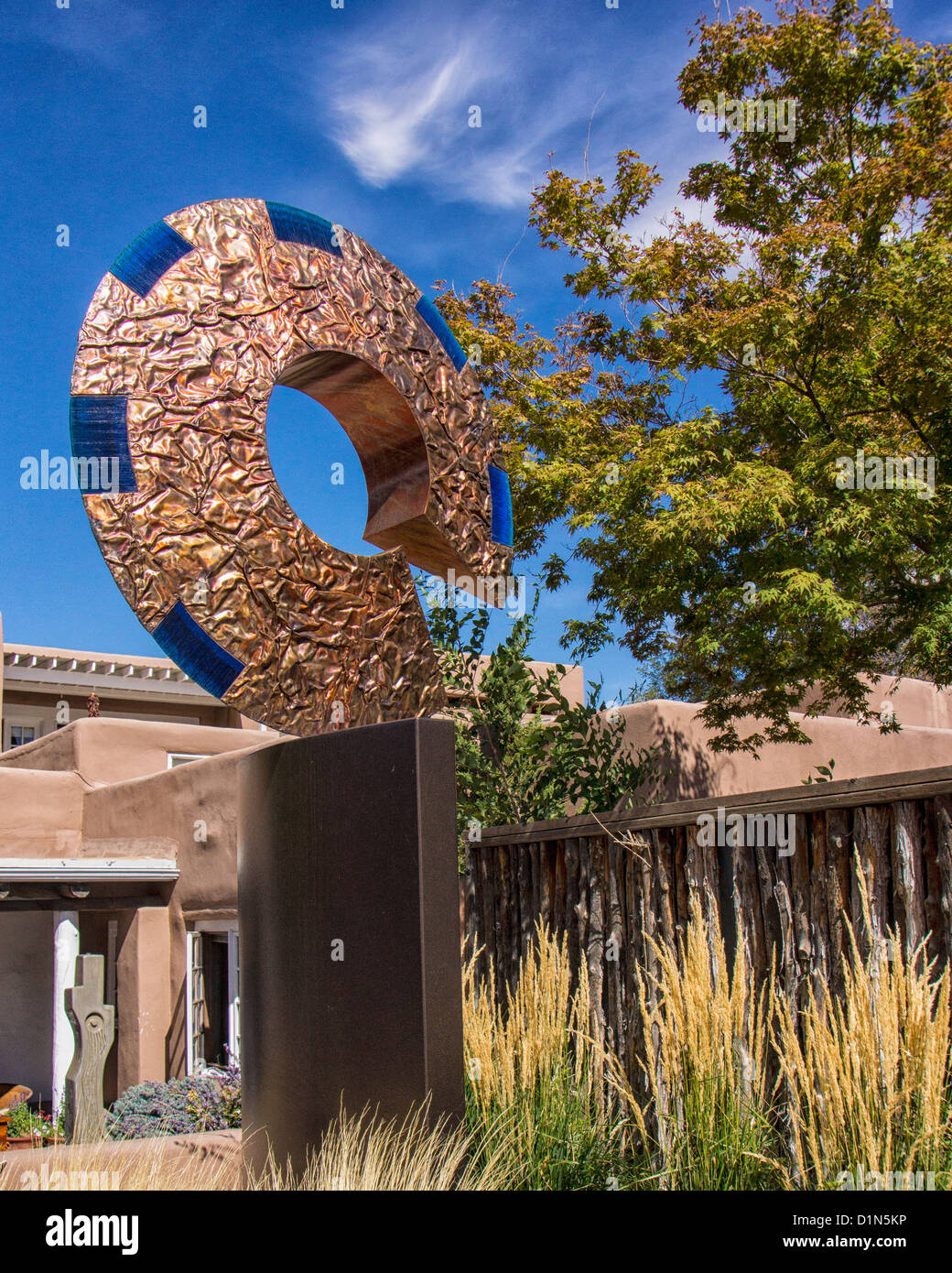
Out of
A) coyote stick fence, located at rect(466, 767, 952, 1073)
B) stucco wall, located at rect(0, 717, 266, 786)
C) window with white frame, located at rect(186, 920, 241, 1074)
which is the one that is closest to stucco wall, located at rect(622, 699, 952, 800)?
coyote stick fence, located at rect(466, 767, 952, 1073)

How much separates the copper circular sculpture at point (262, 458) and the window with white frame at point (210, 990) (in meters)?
6.31

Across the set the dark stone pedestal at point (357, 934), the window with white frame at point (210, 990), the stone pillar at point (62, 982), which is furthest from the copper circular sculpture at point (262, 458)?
the stone pillar at point (62, 982)

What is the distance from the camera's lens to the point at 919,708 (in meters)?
16.0

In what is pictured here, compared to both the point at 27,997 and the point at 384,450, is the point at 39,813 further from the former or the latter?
the point at 384,450

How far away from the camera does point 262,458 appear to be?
12.5 feet

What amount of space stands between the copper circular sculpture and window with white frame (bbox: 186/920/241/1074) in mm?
6309

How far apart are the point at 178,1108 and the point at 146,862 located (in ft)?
9.75

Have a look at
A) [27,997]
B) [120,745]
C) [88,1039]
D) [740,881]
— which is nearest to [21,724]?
[27,997]

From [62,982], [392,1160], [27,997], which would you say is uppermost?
[392,1160]

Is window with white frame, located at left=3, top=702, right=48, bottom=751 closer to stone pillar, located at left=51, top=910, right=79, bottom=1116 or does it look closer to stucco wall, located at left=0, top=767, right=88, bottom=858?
stucco wall, located at left=0, top=767, right=88, bottom=858

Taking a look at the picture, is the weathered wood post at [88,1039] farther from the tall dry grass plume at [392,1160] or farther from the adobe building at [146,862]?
the tall dry grass plume at [392,1160]
